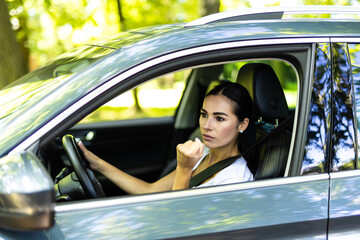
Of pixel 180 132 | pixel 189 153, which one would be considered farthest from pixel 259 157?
pixel 180 132

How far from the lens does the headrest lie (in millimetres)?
2396

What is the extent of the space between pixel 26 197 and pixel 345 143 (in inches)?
49.6

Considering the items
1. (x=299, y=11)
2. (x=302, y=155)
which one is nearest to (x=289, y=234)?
(x=302, y=155)

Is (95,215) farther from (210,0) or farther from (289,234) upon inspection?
(210,0)

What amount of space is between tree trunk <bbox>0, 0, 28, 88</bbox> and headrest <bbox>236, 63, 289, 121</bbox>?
2490 mm

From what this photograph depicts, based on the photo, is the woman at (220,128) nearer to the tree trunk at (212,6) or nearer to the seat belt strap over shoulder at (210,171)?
the seat belt strap over shoulder at (210,171)

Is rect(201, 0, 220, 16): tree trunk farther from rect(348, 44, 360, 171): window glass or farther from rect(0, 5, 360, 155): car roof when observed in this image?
rect(348, 44, 360, 171): window glass

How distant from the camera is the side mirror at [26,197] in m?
1.37

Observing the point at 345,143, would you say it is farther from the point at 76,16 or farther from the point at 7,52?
the point at 76,16

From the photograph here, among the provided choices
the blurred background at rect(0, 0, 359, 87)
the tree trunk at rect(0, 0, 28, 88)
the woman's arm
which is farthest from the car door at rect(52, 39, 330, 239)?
the tree trunk at rect(0, 0, 28, 88)

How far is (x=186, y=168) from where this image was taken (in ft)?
7.21

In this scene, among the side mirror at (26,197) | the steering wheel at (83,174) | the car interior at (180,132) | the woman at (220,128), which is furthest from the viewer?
the woman at (220,128)

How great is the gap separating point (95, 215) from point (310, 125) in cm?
93

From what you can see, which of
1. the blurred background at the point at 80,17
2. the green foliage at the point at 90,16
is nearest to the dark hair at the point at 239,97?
the blurred background at the point at 80,17
